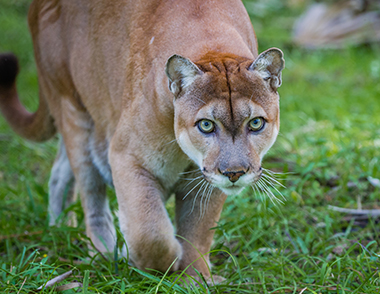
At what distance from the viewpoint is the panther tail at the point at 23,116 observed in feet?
13.0

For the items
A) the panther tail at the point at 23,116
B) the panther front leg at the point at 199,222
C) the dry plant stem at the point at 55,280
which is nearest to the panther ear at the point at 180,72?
the panther front leg at the point at 199,222

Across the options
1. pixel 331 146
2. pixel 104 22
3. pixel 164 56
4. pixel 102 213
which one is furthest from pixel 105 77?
pixel 331 146

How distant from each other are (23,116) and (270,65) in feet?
7.73

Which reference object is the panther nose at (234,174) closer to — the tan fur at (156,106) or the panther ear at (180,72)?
the tan fur at (156,106)

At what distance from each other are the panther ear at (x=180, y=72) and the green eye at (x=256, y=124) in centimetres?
37

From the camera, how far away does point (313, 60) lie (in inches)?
317

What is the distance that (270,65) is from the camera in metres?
2.52

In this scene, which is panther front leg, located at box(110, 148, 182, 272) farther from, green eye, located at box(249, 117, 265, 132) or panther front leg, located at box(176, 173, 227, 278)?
green eye, located at box(249, 117, 265, 132)

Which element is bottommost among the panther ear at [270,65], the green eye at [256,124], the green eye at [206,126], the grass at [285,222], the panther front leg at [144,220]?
the grass at [285,222]

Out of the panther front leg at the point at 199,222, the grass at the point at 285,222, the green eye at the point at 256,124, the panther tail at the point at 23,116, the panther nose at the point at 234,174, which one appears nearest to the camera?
the panther nose at the point at 234,174

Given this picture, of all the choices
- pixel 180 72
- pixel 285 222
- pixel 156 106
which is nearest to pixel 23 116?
pixel 156 106

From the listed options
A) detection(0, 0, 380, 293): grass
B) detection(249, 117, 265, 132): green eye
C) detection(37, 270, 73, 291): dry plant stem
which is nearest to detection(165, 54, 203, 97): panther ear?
detection(249, 117, 265, 132): green eye

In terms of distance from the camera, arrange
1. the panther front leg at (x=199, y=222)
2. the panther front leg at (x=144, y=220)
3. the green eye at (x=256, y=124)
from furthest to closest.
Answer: the panther front leg at (x=199, y=222), the panther front leg at (x=144, y=220), the green eye at (x=256, y=124)

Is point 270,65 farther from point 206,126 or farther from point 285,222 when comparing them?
point 285,222
